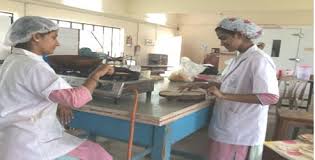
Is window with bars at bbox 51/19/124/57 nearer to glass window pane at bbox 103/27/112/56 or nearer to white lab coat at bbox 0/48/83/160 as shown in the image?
glass window pane at bbox 103/27/112/56

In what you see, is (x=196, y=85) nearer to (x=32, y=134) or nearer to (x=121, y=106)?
(x=121, y=106)

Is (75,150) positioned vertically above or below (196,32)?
below

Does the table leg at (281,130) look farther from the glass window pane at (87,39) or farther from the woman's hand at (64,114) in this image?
A: the glass window pane at (87,39)

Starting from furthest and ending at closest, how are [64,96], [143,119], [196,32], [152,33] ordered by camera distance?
[196,32] < [152,33] < [143,119] < [64,96]

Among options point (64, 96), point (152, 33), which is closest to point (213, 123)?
point (64, 96)

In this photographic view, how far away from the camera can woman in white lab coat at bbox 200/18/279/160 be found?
1.71 meters

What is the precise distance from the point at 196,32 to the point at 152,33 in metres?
1.64

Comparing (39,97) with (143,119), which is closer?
(39,97)

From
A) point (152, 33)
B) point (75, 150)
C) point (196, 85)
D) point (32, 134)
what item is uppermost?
point (152, 33)

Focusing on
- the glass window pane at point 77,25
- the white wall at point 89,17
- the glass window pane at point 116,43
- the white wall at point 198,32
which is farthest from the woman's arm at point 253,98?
the white wall at point 198,32

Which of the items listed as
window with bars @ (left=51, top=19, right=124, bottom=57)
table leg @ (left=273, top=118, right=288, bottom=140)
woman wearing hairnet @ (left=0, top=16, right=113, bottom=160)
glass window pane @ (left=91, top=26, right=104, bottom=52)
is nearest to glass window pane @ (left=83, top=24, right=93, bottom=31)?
window with bars @ (left=51, top=19, right=124, bottom=57)

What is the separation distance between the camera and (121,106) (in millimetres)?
1573

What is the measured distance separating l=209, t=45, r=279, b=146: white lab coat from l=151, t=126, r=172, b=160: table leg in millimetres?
519

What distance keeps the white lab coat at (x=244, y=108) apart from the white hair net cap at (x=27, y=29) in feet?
3.53
